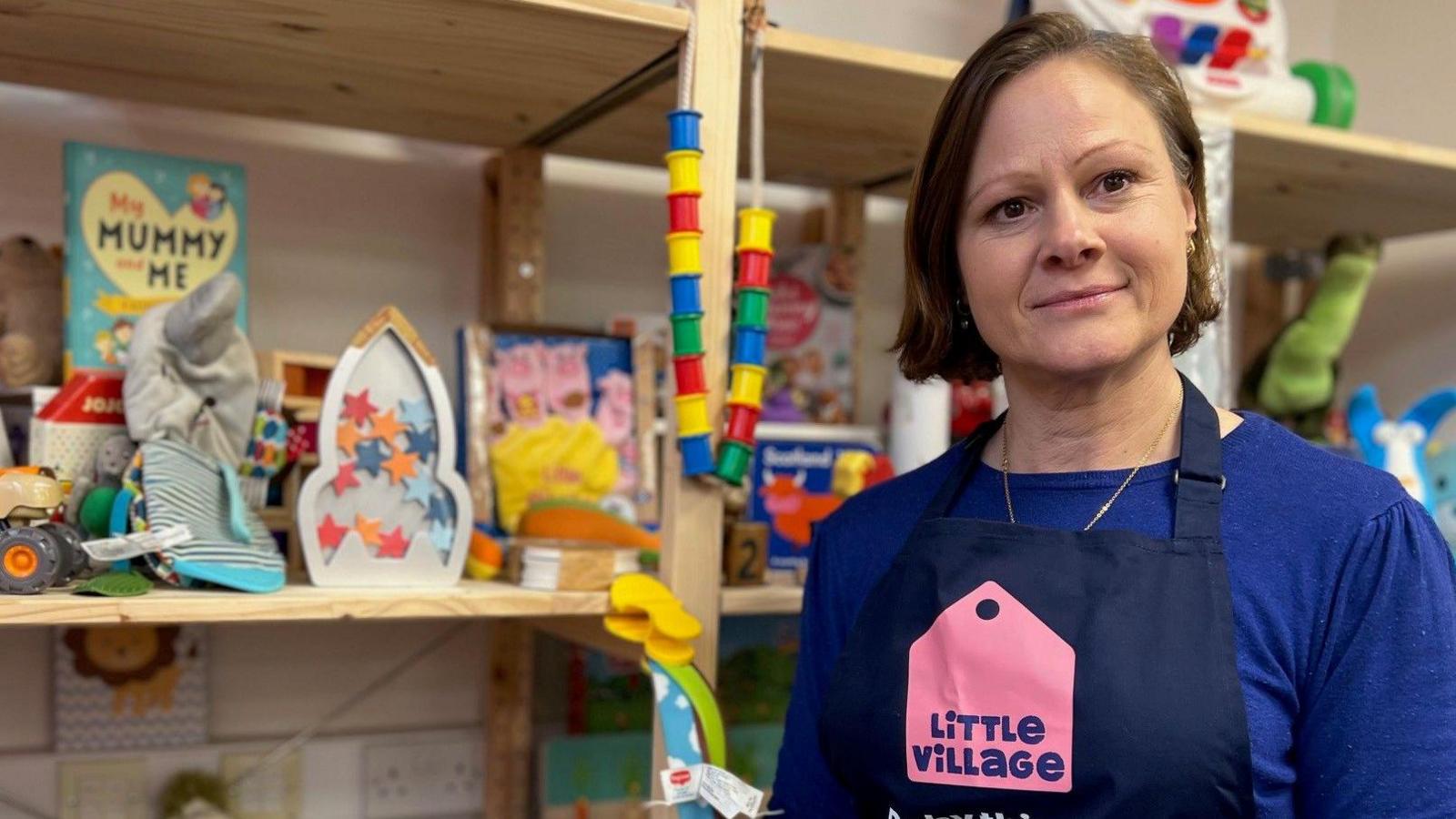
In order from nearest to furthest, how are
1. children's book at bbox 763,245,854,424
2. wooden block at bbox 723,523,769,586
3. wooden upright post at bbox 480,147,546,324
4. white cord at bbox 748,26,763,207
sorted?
white cord at bbox 748,26,763,207
wooden block at bbox 723,523,769,586
wooden upright post at bbox 480,147,546,324
children's book at bbox 763,245,854,424

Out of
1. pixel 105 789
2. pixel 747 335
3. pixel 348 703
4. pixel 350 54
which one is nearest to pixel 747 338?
pixel 747 335

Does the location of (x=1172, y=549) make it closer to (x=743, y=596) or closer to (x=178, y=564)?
(x=743, y=596)

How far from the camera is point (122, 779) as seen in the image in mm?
1331

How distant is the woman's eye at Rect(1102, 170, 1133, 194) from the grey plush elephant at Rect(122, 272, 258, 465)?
0.68 meters

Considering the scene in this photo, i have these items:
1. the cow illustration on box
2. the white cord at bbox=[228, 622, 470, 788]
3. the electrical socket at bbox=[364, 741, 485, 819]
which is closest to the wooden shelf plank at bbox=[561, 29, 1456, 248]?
the cow illustration on box

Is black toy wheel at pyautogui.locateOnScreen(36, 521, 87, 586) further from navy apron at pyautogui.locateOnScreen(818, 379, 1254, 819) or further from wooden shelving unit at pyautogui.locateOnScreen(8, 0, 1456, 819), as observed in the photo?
navy apron at pyautogui.locateOnScreen(818, 379, 1254, 819)

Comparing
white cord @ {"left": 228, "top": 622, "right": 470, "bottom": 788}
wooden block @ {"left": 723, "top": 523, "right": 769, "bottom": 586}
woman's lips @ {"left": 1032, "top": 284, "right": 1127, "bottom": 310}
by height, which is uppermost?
woman's lips @ {"left": 1032, "top": 284, "right": 1127, "bottom": 310}

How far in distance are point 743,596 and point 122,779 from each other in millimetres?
695

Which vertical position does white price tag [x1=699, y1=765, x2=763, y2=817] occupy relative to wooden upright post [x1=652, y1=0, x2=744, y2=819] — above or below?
below

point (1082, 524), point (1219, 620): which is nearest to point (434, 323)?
point (1082, 524)

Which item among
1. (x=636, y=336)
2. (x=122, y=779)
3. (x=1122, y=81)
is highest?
(x=1122, y=81)

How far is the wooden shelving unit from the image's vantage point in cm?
101

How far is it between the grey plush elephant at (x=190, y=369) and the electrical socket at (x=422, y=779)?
504 millimetres

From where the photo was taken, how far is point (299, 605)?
3.22 ft
